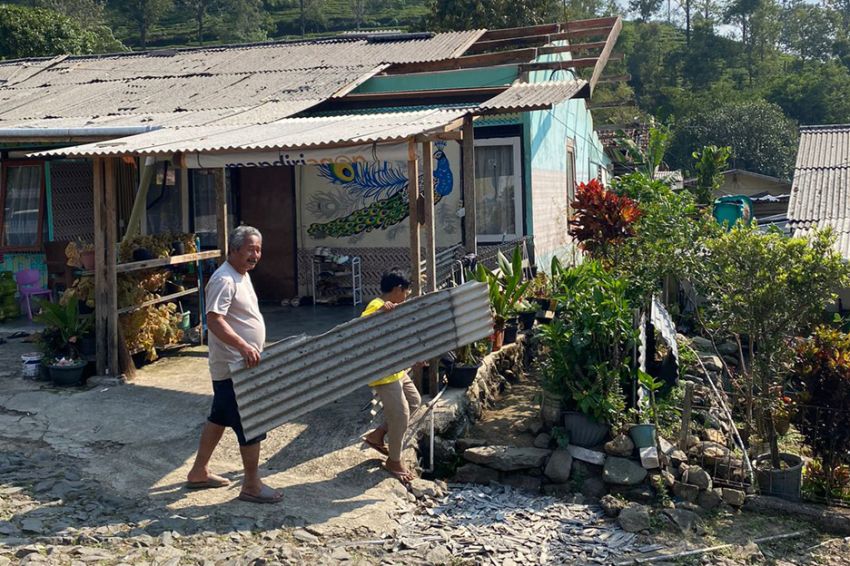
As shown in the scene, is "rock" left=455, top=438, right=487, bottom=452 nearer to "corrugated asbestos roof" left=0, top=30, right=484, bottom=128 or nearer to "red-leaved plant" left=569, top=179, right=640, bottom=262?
"red-leaved plant" left=569, top=179, right=640, bottom=262

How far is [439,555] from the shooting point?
5172mm

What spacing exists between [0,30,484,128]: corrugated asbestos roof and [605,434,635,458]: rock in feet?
17.3

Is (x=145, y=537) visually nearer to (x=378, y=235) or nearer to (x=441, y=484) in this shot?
(x=441, y=484)

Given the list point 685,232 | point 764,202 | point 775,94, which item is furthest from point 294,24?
point 685,232

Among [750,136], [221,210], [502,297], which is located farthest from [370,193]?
[750,136]

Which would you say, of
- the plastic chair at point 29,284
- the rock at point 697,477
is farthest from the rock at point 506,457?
the plastic chair at point 29,284

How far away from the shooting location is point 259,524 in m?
5.23

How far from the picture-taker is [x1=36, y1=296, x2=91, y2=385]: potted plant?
26.2 ft

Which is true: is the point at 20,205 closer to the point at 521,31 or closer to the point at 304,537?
the point at 521,31

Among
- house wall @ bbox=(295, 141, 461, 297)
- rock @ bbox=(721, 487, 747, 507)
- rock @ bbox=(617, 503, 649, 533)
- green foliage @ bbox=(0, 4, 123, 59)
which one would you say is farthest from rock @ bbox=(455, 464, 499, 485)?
green foliage @ bbox=(0, 4, 123, 59)

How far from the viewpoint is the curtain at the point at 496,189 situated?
11.3 m

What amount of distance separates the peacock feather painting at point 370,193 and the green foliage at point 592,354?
4.88 m

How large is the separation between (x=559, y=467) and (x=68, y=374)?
183 inches

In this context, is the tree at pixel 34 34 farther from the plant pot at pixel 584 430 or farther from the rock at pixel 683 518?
the rock at pixel 683 518
